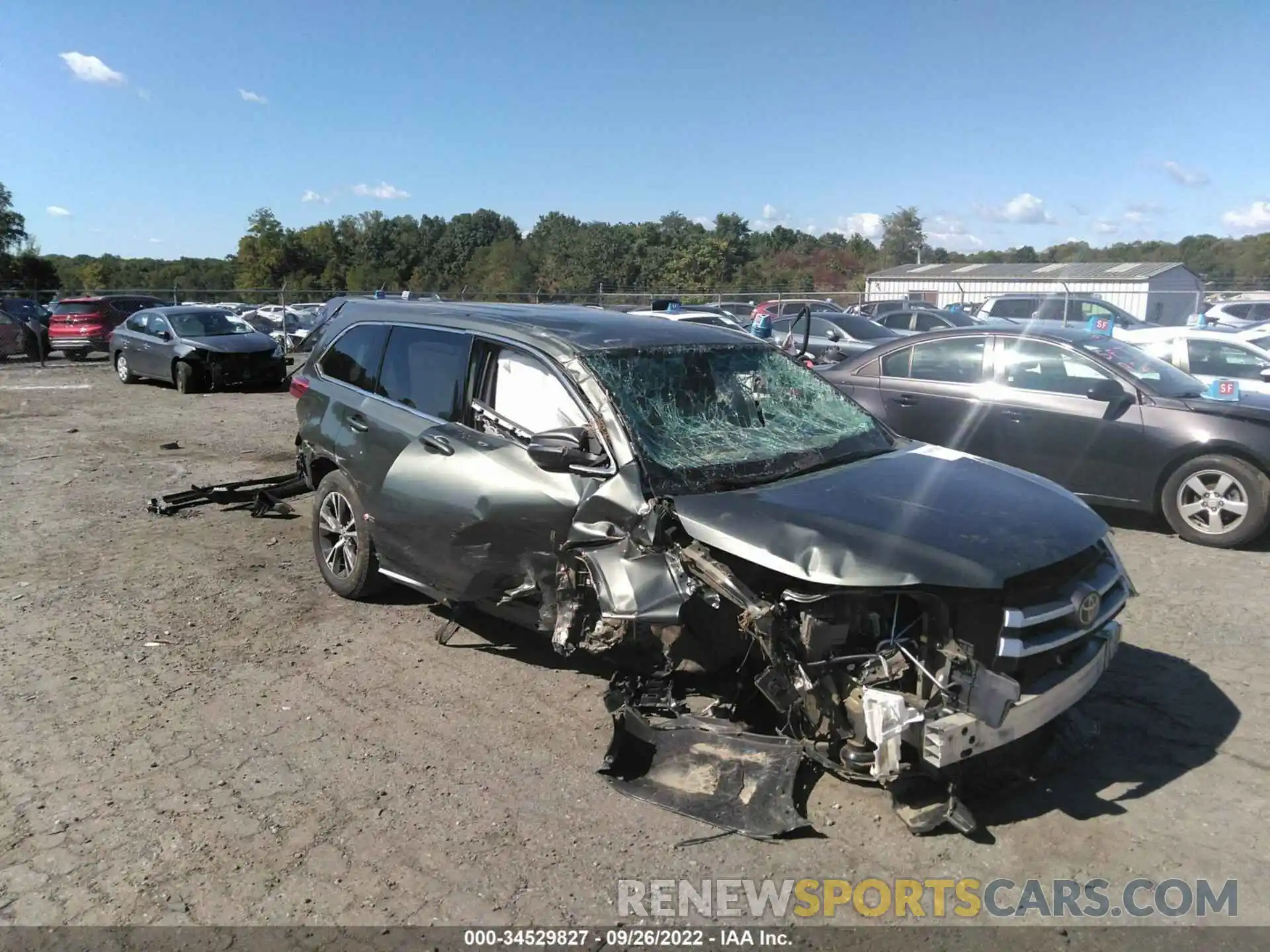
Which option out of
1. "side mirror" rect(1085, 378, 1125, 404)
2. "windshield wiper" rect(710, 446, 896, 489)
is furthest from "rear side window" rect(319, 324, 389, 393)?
"side mirror" rect(1085, 378, 1125, 404)

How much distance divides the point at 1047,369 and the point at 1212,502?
167 centimetres

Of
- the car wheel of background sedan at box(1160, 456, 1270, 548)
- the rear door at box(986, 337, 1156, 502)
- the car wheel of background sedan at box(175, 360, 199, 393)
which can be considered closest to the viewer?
the car wheel of background sedan at box(1160, 456, 1270, 548)

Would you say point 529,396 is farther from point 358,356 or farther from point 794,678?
point 794,678

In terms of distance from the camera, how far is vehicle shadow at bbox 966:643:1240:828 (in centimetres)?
358

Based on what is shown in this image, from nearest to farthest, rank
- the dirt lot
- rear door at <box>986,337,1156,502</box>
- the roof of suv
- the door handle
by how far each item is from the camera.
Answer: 1. the dirt lot
2. the roof of suv
3. the door handle
4. rear door at <box>986,337,1156,502</box>

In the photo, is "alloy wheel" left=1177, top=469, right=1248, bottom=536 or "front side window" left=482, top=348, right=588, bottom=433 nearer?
"front side window" left=482, top=348, right=588, bottom=433

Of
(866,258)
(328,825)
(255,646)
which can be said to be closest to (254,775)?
(328,825)

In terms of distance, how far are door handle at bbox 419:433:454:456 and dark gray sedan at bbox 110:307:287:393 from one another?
14146 millimetres

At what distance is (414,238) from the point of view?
78750 millimetres

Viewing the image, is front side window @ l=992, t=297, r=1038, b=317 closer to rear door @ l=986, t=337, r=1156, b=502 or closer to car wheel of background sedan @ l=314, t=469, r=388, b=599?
rear door @ l=986, t=337, r=1156, b=502

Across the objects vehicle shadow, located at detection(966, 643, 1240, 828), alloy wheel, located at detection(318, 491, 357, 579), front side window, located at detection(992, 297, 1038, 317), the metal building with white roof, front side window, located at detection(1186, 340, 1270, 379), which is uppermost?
the metal building with white roof

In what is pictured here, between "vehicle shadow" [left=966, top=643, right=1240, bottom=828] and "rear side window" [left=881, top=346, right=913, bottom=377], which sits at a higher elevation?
"rear side window" [left=881, top=346, right=913, bottom=377]

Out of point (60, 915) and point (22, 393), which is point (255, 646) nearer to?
point (60, 915)

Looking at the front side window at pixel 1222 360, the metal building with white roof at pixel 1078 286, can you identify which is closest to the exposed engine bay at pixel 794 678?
the front side window at pixel 1222 360
